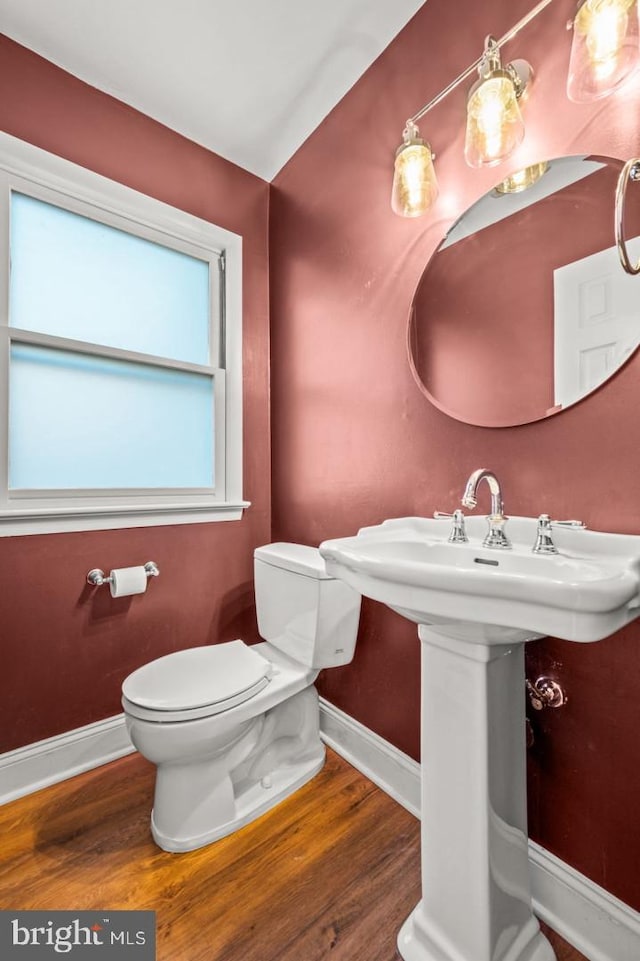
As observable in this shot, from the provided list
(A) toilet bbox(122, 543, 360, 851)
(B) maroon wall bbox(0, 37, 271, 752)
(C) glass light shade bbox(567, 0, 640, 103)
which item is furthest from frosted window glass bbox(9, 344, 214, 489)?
(C) glass light shade bbox(567, 0, 640, 103)

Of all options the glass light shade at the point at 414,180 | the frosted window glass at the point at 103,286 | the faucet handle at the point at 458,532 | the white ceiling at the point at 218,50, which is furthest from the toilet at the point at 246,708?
the white ceiling at the point at 218,50

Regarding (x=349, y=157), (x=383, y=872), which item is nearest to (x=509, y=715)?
(x=383, y=872)

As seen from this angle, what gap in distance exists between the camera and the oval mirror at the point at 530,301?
919mm

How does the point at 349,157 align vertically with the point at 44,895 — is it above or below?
above

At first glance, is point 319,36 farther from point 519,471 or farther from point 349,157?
point 519,471

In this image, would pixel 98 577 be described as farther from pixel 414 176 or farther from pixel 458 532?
pixel 414 176

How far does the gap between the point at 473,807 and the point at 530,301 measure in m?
1.11

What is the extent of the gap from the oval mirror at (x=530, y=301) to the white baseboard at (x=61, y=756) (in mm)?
1589

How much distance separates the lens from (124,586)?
4.77 feet

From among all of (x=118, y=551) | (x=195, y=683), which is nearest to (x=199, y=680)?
(x=195, y=683)

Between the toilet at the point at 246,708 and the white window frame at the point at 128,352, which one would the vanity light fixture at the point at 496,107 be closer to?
the white window frame at the point at 128,352

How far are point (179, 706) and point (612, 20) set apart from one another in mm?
1767

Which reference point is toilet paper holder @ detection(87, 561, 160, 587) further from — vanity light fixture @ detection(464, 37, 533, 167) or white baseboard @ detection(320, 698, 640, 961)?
vanity light fixture @ detection(464, 37, 533, 167)

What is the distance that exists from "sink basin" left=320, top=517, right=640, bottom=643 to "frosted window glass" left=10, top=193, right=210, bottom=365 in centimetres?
120
